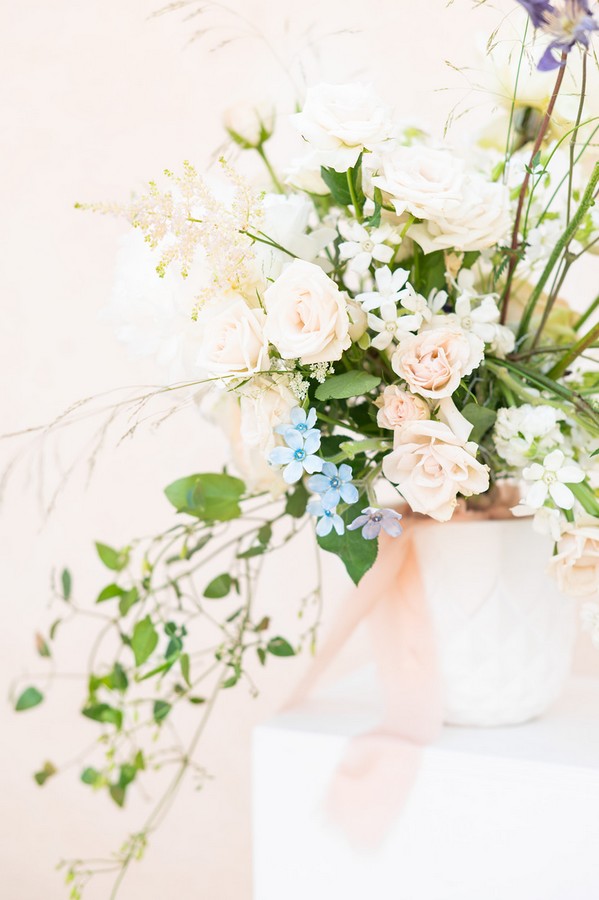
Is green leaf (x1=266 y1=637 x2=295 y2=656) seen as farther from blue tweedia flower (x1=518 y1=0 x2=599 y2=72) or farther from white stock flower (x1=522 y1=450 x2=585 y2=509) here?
blue tweedia flower (x1=518 y1=0 x2=599 y2=72)

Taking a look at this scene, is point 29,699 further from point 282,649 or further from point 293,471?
point 293,471

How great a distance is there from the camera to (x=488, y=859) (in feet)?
2.39

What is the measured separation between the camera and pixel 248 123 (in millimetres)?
777

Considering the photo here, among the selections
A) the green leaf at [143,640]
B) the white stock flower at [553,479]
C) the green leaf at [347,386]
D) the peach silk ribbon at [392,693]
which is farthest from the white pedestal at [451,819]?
the green leaf at [347,386]

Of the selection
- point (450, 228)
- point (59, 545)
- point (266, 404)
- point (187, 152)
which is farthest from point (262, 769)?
point (187, 152)

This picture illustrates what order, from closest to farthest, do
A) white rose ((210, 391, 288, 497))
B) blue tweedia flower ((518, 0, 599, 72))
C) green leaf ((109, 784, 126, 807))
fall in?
blue tweedia flower ((518, 0, 599, 72)) → white rose ((210, 391, 288, 497)) → green leaf ((109, 784, 126, 807))

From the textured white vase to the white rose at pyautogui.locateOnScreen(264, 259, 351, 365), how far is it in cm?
28

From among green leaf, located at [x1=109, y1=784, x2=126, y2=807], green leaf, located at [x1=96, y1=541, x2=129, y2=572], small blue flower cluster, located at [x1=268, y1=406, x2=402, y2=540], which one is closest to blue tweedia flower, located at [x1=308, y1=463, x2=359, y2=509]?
small blue flower cluster, located at [x1=268, y1=406, x2=402, y2=540]

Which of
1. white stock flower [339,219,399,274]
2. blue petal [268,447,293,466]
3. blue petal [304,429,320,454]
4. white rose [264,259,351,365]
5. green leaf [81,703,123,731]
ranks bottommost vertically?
green leaf [81,703,123,731]

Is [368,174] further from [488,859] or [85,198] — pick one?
[85,198]

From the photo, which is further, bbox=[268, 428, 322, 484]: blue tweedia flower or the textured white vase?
the textured white vase

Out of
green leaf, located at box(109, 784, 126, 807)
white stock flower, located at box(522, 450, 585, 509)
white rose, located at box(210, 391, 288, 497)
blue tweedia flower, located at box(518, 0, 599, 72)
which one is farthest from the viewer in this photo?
green leaf, located at box(109, 784, 126, 807)

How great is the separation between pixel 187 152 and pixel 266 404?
103 centimetres

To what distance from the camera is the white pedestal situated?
70 centimetres
